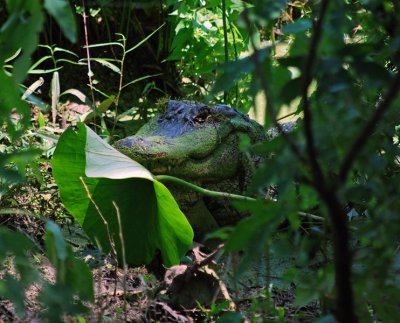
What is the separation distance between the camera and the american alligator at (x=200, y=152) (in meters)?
3.43

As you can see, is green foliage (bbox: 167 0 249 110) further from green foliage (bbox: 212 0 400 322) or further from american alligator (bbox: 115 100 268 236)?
green foliage (bbox: 212 0 400 322)

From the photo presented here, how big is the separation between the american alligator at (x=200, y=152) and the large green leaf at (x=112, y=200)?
288mm

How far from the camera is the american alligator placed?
135 inches

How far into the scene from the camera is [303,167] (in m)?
1.35

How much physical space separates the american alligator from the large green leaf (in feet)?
0.94

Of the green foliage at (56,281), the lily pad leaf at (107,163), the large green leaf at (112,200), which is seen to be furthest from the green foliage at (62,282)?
the large green leaf at (112,200)

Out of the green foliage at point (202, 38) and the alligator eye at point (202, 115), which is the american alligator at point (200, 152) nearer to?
the alligator eye at point (202, 115)

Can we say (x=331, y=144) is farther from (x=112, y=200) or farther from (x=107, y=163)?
(x=112, y=200)

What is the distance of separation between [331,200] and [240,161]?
2498 millimetres

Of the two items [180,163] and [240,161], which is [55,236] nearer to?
[180,163]

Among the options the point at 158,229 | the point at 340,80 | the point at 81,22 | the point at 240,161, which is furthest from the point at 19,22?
the point at 81,22

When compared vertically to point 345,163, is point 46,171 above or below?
below

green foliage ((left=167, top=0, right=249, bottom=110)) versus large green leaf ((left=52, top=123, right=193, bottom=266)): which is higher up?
green foliage ((left=167, top=0, right=249, bottom=110))

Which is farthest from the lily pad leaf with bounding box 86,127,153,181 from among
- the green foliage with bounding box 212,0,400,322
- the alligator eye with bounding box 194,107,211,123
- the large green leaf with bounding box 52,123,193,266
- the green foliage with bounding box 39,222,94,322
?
the green foliage with bounding box 212,0,400,322
